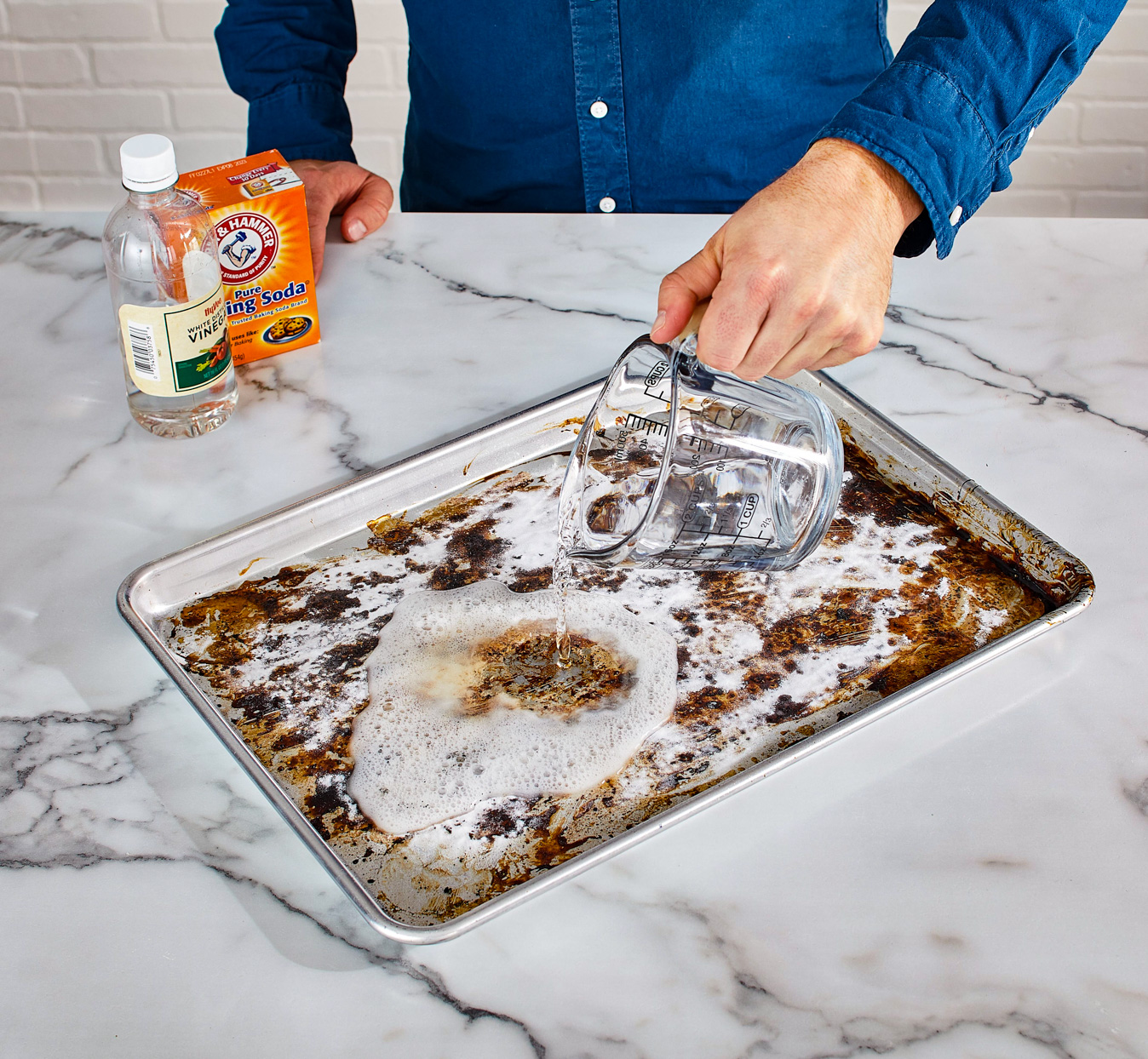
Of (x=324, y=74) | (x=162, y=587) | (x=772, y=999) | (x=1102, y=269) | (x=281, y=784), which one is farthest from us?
(x=324, y=74)

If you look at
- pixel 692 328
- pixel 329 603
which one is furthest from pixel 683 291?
pixel 329 603

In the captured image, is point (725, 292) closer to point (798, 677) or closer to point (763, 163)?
point (798, 677)

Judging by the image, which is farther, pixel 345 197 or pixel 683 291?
pixel 345 197

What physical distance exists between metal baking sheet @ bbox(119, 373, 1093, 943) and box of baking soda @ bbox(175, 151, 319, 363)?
0.19m

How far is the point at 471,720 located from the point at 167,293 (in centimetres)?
40

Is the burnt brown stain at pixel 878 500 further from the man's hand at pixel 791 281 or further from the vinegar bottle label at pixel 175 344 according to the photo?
the vinegar bottle label at pixel 175 344

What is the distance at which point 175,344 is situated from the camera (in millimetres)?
799

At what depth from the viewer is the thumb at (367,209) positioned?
3.56ft

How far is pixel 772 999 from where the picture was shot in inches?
21.3

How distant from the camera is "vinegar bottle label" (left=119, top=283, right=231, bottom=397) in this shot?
788 millimetres

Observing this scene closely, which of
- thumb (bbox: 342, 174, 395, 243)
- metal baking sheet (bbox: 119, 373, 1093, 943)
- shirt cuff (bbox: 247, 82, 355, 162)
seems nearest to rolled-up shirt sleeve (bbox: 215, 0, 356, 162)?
shirt cuff (bbox: 247, 82, 355, 162)

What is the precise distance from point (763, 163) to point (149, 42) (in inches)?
53.8

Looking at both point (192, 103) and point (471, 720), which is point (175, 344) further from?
point (192, 103)

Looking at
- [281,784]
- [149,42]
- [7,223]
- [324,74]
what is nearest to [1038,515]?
[281,784]
